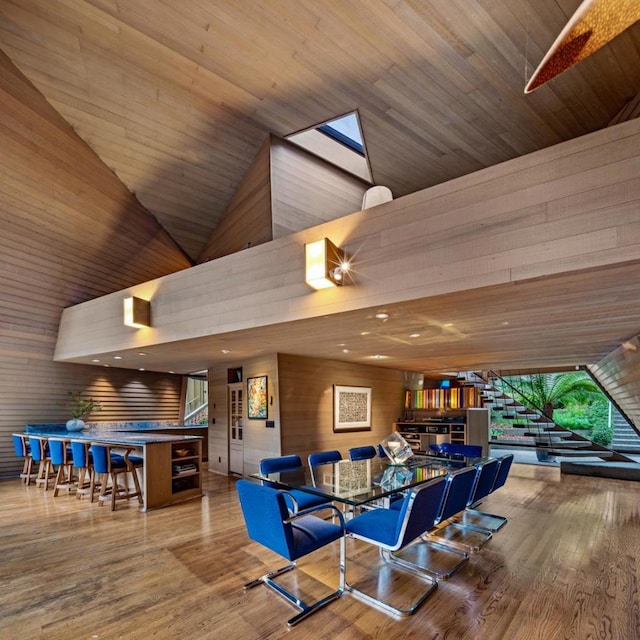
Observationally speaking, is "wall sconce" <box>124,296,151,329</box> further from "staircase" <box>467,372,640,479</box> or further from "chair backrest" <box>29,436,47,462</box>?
"staircase" <box>467,372,640,479</box>

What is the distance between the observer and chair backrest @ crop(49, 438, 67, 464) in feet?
20.3

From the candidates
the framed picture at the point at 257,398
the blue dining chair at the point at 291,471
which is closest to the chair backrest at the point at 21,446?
the framed picture at the point at 257,398

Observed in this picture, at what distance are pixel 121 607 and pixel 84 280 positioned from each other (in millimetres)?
6098

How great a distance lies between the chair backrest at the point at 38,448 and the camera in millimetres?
6624

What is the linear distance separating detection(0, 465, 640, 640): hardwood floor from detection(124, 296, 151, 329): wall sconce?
8.22ft

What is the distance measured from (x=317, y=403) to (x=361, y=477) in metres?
3.48

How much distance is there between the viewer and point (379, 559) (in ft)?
11.5

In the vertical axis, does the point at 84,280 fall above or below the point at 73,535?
above

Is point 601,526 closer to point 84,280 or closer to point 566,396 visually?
point 566,396

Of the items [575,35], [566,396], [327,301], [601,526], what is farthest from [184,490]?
[566,396]

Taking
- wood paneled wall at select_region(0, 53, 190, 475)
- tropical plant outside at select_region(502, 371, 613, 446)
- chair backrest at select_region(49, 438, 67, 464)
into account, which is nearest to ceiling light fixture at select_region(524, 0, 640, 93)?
wood paneled wall at select_region(0, 53, 190, 475)

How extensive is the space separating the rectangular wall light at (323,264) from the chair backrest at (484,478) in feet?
7.58

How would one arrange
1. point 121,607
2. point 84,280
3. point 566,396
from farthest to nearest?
point 566,396 → point 84,280 → point 121,607

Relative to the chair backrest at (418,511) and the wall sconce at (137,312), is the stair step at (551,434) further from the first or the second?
the wall sconce at (137,312)
